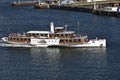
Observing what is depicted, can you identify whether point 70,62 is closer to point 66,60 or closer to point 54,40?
point 66,60

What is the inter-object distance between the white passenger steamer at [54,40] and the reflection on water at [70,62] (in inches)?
49.3

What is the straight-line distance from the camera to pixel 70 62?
63188 millimetres

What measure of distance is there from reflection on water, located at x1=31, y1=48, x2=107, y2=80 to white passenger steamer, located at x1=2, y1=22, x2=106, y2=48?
1251mm

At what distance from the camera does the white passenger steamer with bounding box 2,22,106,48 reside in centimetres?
7169

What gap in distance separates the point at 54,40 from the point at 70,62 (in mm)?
9922

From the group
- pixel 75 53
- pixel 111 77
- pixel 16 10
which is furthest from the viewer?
pixel 16 10

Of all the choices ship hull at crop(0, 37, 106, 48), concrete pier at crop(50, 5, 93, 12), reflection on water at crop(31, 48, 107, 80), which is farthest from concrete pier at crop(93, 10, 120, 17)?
reflection on water at crop(31, 48, 107, 80)

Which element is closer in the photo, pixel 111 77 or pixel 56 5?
pixel 111 77

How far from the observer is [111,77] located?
56.1 metres

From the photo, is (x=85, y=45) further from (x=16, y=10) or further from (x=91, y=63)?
(x=16, y=10)

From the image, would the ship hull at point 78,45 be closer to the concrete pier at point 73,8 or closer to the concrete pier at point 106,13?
the concrete pier at point 106,13

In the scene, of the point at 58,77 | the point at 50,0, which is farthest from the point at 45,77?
the point at 50,0

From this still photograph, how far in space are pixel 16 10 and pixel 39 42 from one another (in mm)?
56801

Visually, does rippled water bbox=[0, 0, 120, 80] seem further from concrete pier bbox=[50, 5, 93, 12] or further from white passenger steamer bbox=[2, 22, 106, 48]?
concrete pier bbox=[50, 5, 93, 12]
